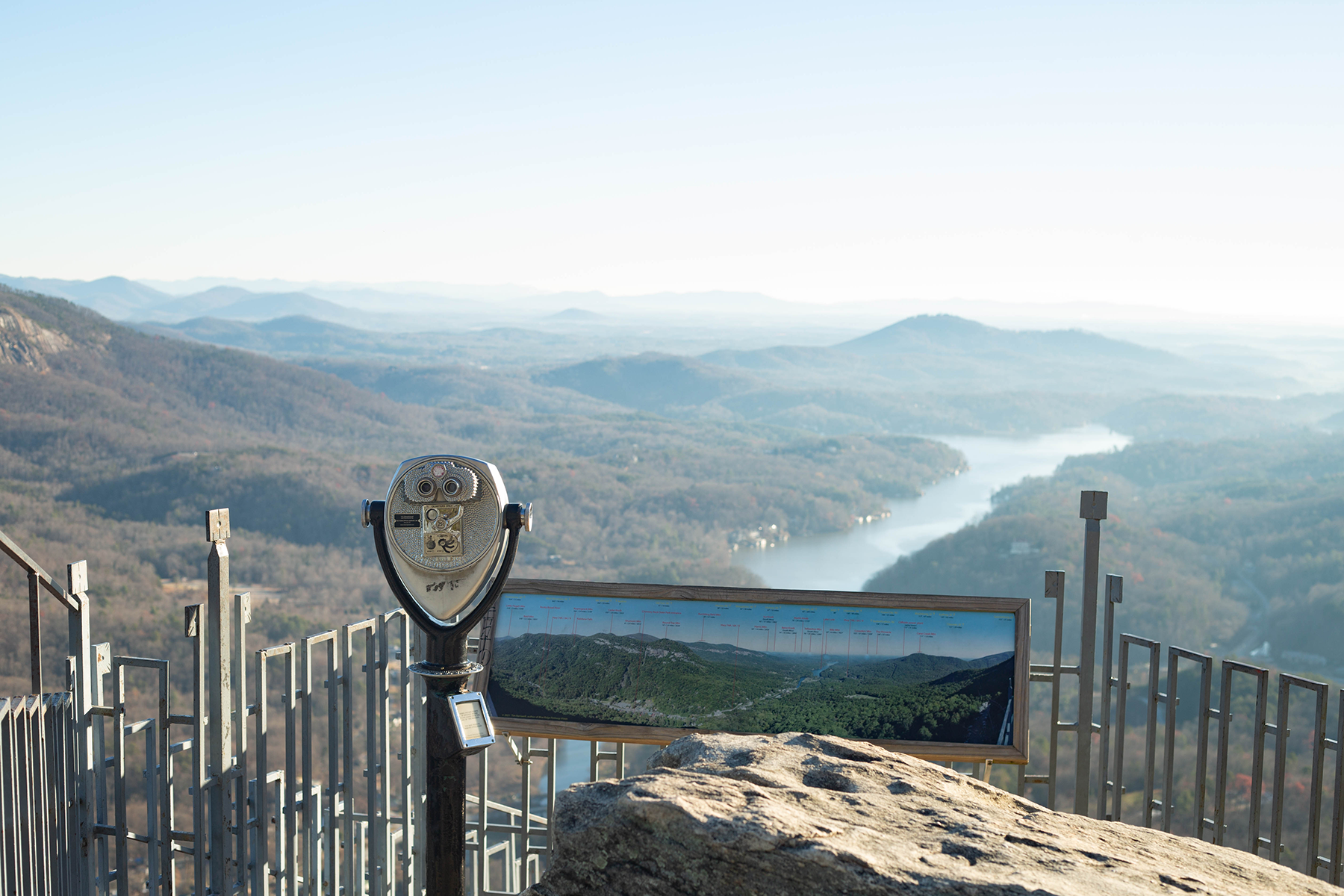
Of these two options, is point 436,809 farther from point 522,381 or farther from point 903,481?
point 522,381

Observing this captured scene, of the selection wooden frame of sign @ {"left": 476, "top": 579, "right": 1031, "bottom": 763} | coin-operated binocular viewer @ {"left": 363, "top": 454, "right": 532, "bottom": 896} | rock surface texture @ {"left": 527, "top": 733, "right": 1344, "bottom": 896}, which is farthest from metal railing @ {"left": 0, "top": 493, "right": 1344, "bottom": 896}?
rock surface texture @ {"left": 527, "top": 733, "right": 1344, "bottom": 896}

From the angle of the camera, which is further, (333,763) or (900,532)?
(900,532)

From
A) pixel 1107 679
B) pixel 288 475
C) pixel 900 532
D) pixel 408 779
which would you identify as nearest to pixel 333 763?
pixel 408 779

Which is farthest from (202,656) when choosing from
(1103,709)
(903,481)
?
(903,481)

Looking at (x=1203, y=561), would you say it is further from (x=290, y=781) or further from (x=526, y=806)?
(x=290, y=781)

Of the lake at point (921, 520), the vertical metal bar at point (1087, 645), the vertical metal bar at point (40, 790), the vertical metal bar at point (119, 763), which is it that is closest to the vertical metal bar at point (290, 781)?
the vertical metal bar at point (119, 763)
